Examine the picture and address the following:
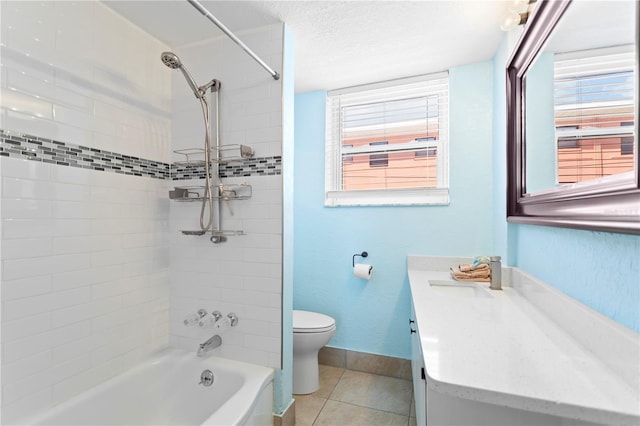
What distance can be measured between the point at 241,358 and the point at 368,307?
107cm

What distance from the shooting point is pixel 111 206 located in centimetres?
168

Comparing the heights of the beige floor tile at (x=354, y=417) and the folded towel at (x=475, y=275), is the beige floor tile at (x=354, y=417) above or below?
below

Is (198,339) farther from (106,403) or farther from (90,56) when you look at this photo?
(90,56)

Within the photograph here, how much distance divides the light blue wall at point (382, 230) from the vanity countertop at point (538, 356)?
95 cm

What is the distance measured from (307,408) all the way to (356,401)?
1.09 feet

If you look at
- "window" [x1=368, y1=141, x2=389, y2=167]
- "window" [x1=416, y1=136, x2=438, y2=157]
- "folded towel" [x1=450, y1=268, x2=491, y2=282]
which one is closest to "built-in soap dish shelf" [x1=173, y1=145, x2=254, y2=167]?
"window" [x1=368, y1=141, x2=389, y2=167]

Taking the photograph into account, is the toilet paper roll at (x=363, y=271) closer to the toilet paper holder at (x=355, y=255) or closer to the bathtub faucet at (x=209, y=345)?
the toilet paper holder at (x=355, y=255)

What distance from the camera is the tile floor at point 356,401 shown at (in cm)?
188

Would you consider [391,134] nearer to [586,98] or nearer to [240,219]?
[240,219]

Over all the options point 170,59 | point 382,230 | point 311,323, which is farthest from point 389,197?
point 170,59

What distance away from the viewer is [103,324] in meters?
1.64

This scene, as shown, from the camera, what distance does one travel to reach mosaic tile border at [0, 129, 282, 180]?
1.31 meters

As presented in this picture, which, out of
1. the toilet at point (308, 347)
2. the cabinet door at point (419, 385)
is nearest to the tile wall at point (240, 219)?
the toilet at point (308, 347)

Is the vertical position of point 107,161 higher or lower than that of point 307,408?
higher
